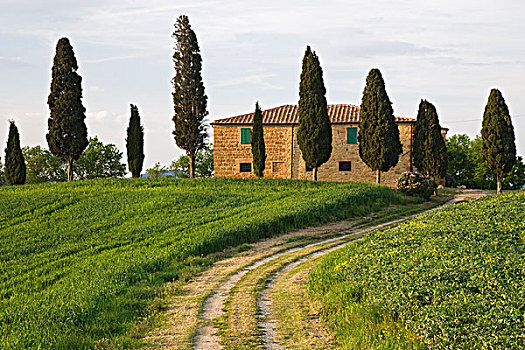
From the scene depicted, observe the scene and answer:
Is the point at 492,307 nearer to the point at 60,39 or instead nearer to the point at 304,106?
the point at 304,106

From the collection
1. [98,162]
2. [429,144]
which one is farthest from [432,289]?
[98,162]

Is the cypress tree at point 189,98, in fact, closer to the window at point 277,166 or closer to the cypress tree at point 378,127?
the window at point 277,166

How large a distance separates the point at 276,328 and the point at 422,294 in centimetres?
235

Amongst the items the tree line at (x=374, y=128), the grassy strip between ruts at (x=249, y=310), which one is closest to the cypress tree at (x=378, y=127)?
the tree line at (x=374, y=128)

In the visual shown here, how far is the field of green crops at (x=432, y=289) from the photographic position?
6.86 meters

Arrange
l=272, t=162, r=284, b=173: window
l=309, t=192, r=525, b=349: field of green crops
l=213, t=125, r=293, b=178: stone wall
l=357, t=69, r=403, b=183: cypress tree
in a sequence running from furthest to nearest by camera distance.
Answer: l=272, t=162, r=284, b=173: window < l=213, t=125, r=293, b=178: stone wall < l=357, t=69, r=403, b=183: cypress tree < l=309, t=192, r=525, b=349: field of green crops

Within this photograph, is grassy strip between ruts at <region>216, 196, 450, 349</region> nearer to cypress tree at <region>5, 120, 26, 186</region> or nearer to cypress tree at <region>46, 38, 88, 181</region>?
cypress tree at <region>46, 38, 88, 181</region>

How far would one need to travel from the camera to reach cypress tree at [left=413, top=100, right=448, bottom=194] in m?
40.4

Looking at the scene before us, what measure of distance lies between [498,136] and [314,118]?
1231cm

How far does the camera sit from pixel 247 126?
4609cm

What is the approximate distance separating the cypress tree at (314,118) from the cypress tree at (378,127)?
2.54m

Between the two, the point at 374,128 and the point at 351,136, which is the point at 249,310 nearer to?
the point at 374,128

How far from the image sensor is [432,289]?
26.5 ft

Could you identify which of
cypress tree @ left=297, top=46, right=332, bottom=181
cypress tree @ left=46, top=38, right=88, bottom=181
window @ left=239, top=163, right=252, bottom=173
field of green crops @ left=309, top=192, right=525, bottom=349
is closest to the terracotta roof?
window @ left=239, top=163, right=252, bottom=173
